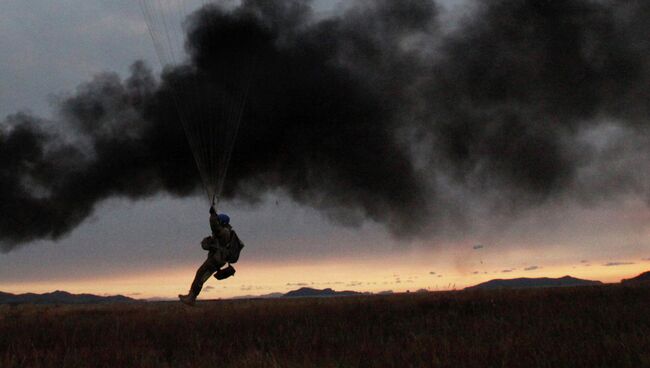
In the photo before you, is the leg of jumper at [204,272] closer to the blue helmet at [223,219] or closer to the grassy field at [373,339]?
the blue helmet at [223,219]

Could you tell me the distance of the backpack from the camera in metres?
13.5

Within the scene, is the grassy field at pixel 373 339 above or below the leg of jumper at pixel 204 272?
below

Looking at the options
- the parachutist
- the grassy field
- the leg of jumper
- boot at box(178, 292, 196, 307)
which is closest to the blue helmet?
the parachutist

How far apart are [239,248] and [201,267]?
1.00 meters

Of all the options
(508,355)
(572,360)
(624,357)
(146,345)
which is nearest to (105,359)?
(146,345)

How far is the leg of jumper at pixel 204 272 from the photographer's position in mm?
13578

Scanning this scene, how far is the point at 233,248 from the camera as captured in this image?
13586mm

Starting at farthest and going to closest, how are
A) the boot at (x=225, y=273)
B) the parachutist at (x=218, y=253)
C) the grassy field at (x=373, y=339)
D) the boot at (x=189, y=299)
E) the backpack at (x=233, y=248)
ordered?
the boot at (x=225, y=273) < the boot at (x=189, y=299) < the backpack at (x=233, y=248) < the parachutist at (x=218, y=253) < the grassy field at (x=373, y=339)

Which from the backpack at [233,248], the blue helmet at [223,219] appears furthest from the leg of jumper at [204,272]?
the blue helmet at [223,219]

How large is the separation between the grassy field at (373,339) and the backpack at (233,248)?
7.40ft

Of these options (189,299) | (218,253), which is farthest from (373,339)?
(189,299)

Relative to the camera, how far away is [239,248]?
45.3ft

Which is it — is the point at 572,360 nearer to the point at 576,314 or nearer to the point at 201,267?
the point at 576,314

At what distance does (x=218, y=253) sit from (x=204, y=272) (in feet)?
2.84
